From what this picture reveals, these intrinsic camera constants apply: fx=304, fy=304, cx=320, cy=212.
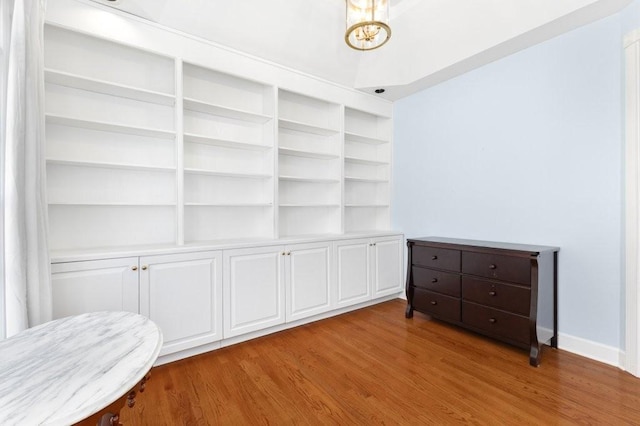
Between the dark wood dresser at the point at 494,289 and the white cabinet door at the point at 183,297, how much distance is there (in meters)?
1.99

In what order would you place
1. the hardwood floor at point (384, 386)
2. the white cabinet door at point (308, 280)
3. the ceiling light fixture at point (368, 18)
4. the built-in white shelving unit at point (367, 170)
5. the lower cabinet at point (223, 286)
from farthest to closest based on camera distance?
the built-in white shelving unit at point (367, 170), the white cabinet door at point (308, 280), the lower cabinet at point (223, 286), the ceiling light fixture at point (368, 18), the hardwood floor at point (384, 386)

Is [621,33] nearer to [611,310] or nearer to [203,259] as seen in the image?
[611,310]

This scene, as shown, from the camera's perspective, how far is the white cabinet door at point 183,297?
7.22 feet

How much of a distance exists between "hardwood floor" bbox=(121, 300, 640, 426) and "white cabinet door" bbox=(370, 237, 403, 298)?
91cm

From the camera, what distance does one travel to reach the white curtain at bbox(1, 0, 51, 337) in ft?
4.88

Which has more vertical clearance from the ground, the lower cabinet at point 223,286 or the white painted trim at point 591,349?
the lower cabinet at point 223,286

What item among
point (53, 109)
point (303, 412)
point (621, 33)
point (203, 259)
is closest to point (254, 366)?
point (303, 412)

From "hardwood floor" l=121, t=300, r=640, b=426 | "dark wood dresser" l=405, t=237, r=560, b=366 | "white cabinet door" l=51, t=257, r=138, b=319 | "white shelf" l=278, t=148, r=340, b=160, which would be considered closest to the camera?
"hardwood floor" l=121, t=300, r=640, b=426

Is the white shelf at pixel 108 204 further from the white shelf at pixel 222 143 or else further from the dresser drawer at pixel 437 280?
the dresser drawer at pixel 437 280

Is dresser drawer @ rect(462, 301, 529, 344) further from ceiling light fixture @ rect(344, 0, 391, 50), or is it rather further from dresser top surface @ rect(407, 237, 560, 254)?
ceiling light fixture @ rect(344, 0, 391, 50)

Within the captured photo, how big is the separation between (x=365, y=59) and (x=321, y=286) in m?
2.48

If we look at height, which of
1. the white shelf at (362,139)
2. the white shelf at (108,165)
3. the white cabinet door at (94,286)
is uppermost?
the white shelf at (362,139)

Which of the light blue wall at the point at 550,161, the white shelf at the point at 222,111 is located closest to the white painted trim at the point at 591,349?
the light blue wall at the point at 550,161

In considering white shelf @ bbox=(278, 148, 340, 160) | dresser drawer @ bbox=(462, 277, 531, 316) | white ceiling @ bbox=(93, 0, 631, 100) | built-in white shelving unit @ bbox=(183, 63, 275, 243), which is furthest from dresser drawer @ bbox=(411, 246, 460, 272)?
white ceiling @ bbox=(93, 0, 631, 100)
